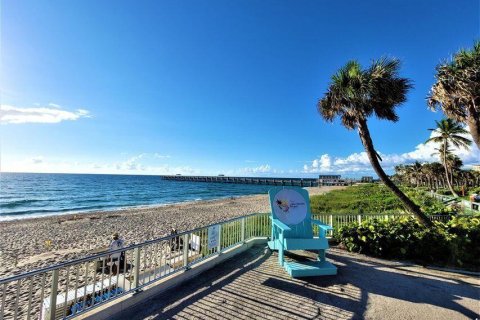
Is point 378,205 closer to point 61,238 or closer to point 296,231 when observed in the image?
point 296,231

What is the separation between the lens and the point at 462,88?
7004mm

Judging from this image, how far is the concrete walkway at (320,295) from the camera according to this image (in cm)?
333

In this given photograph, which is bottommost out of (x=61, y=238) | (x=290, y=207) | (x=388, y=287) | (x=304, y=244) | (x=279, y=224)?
(x=61, y=238)

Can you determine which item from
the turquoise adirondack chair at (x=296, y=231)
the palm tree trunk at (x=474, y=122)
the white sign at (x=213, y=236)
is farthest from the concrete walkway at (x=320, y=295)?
the palm tree trunk at (x=474, y=122)

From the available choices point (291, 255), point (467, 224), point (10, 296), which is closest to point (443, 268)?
point (467, 224)

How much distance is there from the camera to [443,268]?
5.16 meters

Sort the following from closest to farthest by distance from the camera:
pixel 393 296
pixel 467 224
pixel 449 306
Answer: pixel 449 306
pixel 393 296
pixel 467 224

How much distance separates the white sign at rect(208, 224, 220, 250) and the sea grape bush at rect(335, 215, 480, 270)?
10.7ft

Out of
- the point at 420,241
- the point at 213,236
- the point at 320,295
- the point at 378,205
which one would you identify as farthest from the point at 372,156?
the point at 378,205

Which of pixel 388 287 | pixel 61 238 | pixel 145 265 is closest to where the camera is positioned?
Result: pixel 145 265

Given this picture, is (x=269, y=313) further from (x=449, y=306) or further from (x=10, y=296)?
(x=10, y=296)

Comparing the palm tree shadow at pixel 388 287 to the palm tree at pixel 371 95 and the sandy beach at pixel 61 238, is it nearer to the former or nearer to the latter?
the palm tree at pixel 371 95

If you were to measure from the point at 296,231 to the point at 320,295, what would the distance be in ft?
5.46

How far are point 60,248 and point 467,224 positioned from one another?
15.6 meters
